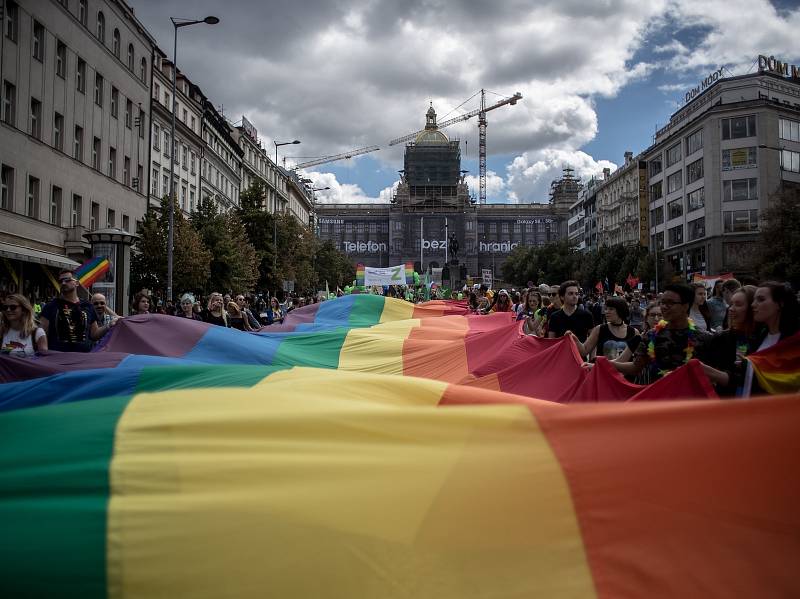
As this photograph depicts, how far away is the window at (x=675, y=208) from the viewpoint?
71062 mm

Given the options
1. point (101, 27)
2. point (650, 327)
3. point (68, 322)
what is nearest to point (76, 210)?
point (101, 27)

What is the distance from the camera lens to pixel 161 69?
48938 millimetres

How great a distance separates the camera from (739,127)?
205 ft

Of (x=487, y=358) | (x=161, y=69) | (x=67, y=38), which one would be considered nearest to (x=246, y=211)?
(x=161, y=69)

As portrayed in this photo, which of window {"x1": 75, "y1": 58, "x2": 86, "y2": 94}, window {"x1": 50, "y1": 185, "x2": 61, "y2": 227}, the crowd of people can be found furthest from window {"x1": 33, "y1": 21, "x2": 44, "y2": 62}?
the crowd of people

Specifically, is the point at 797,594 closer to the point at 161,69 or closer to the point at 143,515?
the point at 143,515

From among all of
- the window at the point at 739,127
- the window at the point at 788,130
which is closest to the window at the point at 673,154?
the window at the point at 739,127

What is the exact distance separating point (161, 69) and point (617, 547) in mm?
52209

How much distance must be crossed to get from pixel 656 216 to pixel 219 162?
4688 cm

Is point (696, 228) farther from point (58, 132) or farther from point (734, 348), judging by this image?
point (734, 348)

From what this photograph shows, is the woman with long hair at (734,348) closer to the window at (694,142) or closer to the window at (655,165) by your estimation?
the window at (694,142)

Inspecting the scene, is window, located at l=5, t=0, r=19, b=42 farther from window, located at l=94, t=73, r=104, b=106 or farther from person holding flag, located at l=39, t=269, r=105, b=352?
person holding flag, located at l=39, t=269, r=105, b=352

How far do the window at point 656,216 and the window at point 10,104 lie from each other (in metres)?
65.3

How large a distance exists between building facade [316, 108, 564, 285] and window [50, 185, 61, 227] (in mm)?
Result: 126349
